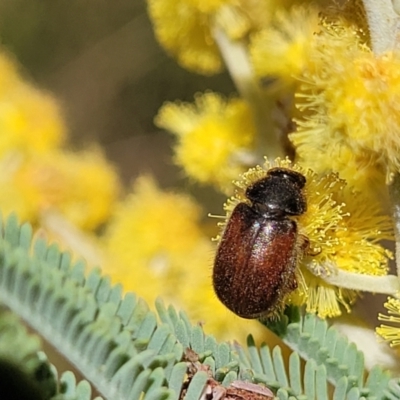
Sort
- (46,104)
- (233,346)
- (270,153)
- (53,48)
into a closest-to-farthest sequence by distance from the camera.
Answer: (233,346) → (270,153) → (46,104) → (53,48)

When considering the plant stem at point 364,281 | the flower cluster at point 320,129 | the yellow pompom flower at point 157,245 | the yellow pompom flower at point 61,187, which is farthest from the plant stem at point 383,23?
the yellow pompom flower at point 61,187

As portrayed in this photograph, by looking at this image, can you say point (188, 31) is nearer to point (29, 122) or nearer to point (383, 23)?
point (383, 23)

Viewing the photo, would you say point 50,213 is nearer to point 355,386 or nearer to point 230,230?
point 230,230

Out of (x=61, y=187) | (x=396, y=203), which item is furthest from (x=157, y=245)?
(x=396, y=203)

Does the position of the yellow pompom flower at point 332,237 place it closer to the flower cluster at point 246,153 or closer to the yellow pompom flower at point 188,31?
the flower cluster at point 246,153

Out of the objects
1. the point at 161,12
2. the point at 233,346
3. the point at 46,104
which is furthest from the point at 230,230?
the point at 46,104

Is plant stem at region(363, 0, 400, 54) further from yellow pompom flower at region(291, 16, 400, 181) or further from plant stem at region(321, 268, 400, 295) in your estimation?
plant stem at region(321, 268, 400, 295)
